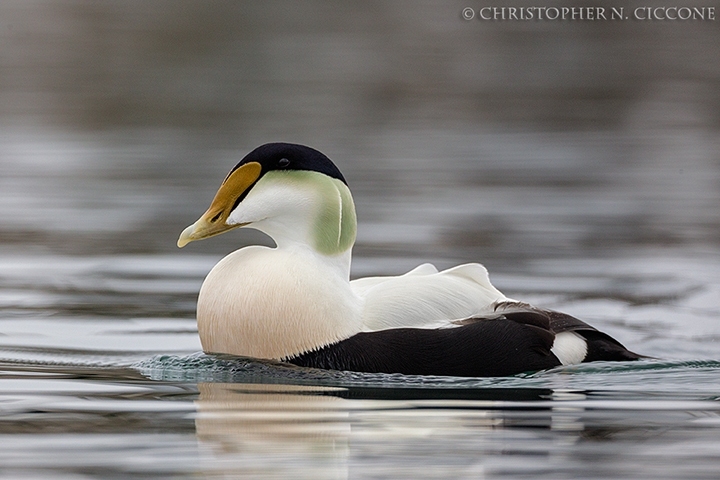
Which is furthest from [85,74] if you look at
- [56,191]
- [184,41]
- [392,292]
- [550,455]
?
[550,455]

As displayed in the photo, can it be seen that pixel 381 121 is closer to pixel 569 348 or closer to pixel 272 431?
pixel 569 348

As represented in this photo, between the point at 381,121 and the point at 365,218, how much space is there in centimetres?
591

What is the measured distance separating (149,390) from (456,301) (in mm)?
1213

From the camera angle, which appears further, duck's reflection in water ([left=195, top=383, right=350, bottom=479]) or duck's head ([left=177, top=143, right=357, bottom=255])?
duck's head ([left=177, top=143, right=357, bottom=255])

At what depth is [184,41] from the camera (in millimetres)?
18047

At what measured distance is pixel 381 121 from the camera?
50.9 ft

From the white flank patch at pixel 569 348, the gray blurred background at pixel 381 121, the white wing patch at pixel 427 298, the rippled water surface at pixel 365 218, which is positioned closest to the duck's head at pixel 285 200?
the white wing patch at pixel 427 298

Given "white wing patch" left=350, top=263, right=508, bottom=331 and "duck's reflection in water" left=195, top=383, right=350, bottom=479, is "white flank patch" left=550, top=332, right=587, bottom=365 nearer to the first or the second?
"white wing patch" left=350, top=263, right=508, bottom=331

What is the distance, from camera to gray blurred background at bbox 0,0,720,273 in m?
9.55

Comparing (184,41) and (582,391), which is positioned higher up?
(184,41)

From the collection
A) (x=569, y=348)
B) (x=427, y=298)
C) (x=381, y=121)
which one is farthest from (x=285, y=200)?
(x=381, y=121)

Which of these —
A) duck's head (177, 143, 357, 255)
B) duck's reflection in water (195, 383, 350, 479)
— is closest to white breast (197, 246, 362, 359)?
duck's head (177, 143, 357, 255)

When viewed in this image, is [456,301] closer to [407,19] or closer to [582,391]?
[582,391]

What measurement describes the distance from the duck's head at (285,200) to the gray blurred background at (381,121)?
93.7 inches
